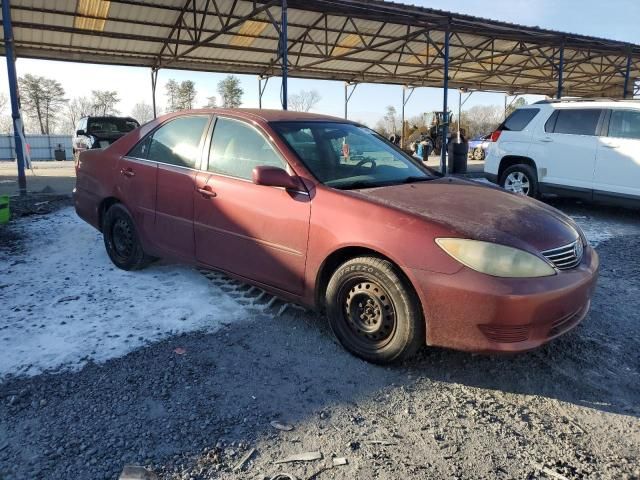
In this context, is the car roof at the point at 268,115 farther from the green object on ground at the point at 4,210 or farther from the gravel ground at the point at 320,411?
the green object on ground at the point at 4,210

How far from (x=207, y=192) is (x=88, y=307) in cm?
129

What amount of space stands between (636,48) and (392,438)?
2224 cm

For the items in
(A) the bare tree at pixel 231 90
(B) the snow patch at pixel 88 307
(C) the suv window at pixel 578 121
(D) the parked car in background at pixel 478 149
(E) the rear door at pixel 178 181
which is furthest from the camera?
(A) the bare tree at pixel 231 90

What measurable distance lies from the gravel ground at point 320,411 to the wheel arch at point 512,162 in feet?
17.2

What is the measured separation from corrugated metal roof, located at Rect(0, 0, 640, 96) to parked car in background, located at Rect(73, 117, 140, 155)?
2.56m

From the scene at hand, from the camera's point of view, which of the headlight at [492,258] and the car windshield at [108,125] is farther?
the car windshield at [108,125]

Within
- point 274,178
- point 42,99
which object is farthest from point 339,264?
point 42,99

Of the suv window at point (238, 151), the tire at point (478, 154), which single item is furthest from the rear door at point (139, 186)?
the tire at point (478, 154)

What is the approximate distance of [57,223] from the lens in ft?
21.6

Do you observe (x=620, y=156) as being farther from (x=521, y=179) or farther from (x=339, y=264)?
(x=339, y=264)

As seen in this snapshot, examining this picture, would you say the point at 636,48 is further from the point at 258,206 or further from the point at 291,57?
the point at 258,206

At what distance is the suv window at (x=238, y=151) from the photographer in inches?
139

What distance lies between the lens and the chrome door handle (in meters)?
3.70

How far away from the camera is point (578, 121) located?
7.50 metres
